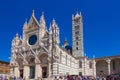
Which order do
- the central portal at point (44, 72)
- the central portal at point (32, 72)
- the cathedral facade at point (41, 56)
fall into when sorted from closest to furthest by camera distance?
1. the cathedral facade at point (41, 56)
2. the central portal at point (44, 72)
3. the central portal at point (32, 72)

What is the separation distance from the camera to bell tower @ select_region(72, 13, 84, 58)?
159 feet

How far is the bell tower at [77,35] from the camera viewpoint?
4857 cm

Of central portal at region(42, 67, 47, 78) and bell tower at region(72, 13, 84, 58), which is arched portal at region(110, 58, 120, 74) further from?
central portal at region(42, 67, 47, 78)

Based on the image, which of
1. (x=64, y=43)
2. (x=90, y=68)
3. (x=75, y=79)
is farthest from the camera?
(x=64, y=43)

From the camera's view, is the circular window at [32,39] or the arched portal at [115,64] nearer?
the circular window at [32,39]

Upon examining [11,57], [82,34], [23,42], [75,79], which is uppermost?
[82,34]

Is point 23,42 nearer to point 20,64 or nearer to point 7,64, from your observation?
point 20,64

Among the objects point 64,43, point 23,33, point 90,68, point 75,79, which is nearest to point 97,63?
point 90,68

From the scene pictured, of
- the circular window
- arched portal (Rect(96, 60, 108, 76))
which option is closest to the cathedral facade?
the circular window

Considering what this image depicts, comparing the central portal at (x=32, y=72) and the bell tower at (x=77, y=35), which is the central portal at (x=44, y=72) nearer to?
the central portal at (x=32, y=72)

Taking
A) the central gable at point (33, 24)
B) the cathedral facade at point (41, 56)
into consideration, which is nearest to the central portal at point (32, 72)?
the cathedral facade at point (41, 56)

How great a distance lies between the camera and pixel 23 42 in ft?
129

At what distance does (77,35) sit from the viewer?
50.4 m

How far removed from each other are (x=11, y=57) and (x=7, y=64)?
29.8 feet
